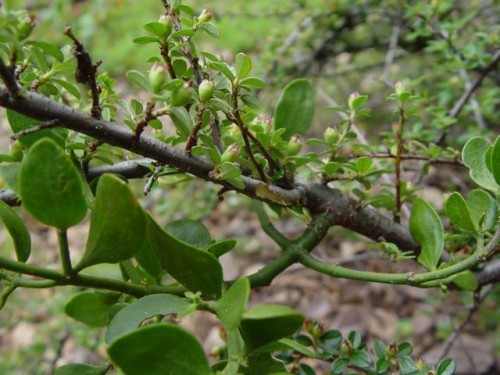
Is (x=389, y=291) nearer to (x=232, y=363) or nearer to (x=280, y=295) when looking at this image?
(x=280, y=295)

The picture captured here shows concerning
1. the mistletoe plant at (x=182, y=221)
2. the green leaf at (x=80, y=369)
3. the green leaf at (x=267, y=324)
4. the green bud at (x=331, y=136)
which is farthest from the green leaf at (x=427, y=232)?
the green leaf at (x=80, y=369)

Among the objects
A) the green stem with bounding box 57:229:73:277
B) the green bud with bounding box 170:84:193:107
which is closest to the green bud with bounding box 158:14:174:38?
the green bud with bounding box 170:84:193:107

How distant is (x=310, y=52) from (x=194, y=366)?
1.25 m

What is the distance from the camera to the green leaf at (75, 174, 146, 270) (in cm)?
38

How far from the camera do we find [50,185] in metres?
0.38

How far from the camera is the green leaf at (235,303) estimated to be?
0.37 metres

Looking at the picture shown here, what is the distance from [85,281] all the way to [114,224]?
0.29 ft

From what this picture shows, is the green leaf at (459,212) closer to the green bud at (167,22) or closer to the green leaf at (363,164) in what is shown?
the green leaf at (363,164)

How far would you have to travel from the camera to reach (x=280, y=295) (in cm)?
177

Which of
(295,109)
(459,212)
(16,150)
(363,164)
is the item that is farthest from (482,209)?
(16,150)

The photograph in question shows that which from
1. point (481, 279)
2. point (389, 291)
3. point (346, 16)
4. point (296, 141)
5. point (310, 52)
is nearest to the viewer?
point (296, 141)

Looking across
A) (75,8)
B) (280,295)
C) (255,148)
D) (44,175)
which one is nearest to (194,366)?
(44,175)

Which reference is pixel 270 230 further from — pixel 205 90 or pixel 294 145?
pixel 205 90

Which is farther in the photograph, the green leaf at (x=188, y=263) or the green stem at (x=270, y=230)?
the green stem at (x=270, y=230)
